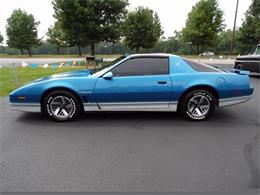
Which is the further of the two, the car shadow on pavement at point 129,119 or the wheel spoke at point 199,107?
the wheel spoke at point 199,107

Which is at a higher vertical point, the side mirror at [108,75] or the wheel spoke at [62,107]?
the side mirror at [108,75]

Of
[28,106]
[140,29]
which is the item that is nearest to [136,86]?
[28,106]

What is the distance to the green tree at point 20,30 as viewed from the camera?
3968 centimetres

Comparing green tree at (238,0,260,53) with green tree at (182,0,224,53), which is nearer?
green tree at (182,0,224,53)

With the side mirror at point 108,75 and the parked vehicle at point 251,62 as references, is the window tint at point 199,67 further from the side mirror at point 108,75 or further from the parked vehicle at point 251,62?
the parked vehicle at point 251,62

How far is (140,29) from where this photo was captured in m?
26.8

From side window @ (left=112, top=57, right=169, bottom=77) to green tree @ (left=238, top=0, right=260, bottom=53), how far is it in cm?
3254

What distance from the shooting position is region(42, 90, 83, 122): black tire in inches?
180

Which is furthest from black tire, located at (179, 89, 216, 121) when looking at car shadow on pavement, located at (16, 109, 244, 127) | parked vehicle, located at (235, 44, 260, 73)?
parked vehicle, located at (235, 44, 260, 73)

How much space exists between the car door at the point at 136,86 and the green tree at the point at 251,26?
3270 cm

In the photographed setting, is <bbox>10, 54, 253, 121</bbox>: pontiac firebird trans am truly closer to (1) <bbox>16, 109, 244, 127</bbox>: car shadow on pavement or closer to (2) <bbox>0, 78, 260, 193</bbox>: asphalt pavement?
(1) <bbox>16, 109, 244, 127</bbox>: car shadow on pavement

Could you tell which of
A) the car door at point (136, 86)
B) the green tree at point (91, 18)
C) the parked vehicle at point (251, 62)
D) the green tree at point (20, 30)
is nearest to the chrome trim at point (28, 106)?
the car door at point (136, 86)

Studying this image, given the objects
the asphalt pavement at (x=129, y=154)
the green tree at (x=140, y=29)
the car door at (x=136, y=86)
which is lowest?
the asphalt pavement at (x=129, y=154)

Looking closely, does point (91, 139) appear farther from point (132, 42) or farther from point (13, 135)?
point (132, 42)
